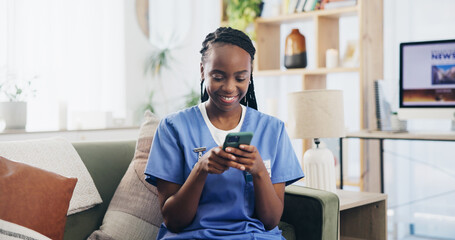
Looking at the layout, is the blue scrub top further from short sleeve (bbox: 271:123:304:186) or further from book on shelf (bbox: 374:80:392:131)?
book on shelf (bbox: 374:80:392:131)

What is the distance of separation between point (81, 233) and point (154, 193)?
0.27 m

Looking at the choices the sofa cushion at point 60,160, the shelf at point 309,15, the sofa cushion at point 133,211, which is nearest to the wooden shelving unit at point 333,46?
the shelf at point 309,15

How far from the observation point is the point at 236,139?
126 cm

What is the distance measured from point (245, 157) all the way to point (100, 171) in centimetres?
79

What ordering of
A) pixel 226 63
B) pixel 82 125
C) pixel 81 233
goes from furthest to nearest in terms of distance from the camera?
pixel 82 125 < pixel 81 233 < pixel 226 63

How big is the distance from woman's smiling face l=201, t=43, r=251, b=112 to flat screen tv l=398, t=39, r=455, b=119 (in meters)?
2.00

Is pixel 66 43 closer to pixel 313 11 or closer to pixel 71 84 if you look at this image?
pixel 71 84

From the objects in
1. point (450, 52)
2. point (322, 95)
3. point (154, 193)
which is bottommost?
point (154, 193)

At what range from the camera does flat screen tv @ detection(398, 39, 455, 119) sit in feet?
10.1

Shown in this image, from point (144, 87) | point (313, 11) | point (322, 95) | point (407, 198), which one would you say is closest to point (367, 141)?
point (407, 198)

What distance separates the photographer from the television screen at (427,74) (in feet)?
10.1

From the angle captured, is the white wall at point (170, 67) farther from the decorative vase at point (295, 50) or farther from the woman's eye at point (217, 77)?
the woman's eye at point (217, 77)

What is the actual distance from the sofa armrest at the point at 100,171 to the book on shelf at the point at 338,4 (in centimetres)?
217

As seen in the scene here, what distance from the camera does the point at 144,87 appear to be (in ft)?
14.5
